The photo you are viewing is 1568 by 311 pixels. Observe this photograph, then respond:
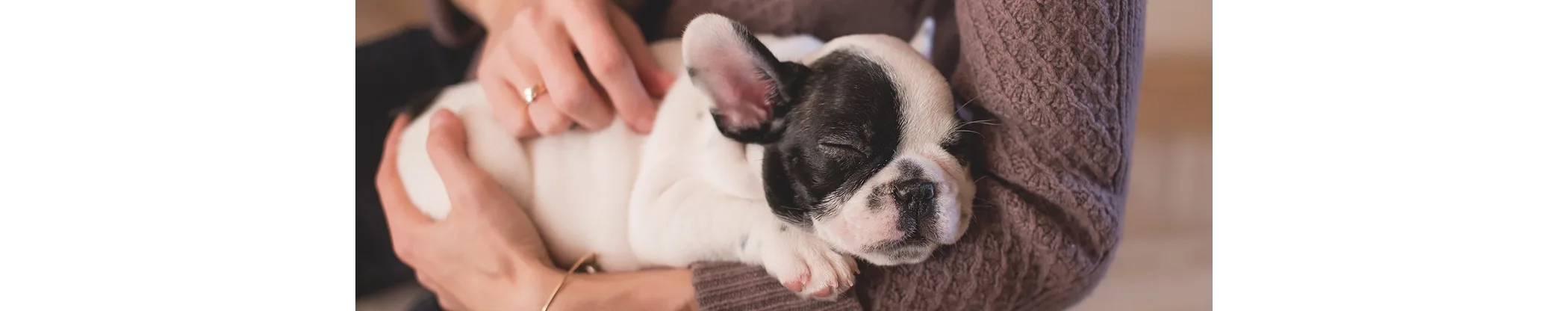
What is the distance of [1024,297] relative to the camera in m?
0.76

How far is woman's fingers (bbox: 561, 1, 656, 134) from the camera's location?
74 centimetres

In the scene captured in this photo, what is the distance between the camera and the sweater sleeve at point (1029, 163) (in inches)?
26.8

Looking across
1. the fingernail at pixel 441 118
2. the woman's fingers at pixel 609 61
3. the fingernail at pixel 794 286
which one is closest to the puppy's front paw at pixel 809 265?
the fingernail at pixel 794 286

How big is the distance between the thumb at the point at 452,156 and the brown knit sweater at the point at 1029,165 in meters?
0.28

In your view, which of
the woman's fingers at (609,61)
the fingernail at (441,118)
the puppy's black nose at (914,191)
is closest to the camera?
the puppy's black nose at (914,191)

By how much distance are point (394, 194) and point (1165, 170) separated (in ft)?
3.26

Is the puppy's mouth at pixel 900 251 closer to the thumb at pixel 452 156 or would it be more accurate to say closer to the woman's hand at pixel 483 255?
the woman's hand at pixel 483 255

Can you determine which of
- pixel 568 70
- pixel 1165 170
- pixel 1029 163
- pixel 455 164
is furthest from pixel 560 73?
pixel 1165 170

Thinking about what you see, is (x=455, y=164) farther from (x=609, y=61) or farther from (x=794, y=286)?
(x=794, y=286)

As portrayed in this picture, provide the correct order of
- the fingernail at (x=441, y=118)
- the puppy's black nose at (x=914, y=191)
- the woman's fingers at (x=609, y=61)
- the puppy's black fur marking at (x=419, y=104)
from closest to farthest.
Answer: the puppy's black nose at (x=914, y=191)
the woman's fingers at (x=609, y=61)
the fingernail at (x=441, y=118)
the puppy's black fur marking at (x=419, y=104)

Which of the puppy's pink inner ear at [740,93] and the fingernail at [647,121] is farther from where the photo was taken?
the fingernail at [647,121]

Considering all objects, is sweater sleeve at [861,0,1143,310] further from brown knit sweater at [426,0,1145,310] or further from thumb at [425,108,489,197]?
thumb at [425,108,489,197]
